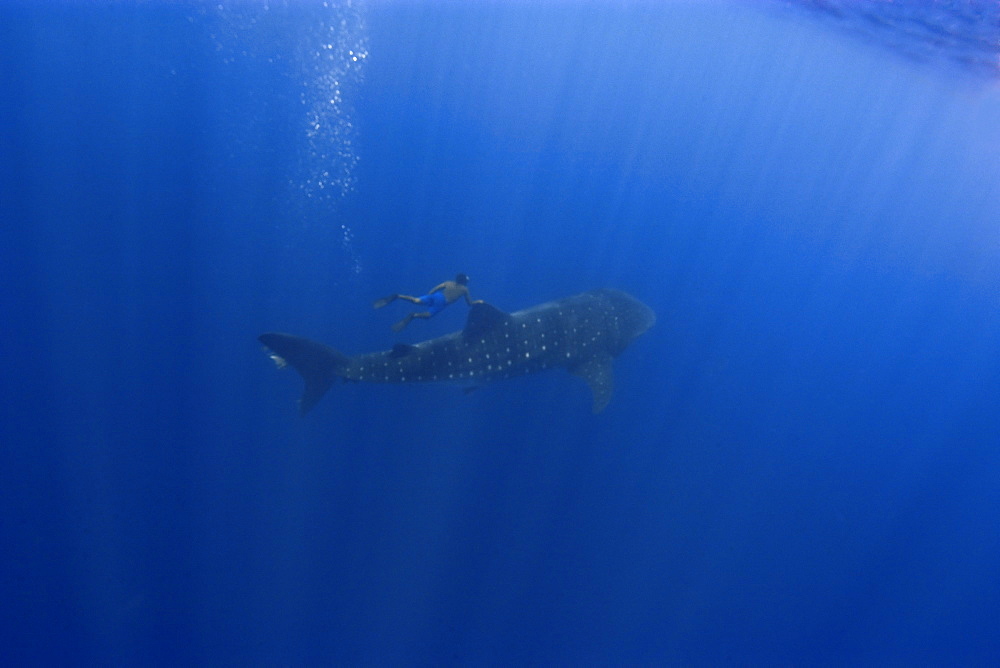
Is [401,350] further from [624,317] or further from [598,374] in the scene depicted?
[624,317]

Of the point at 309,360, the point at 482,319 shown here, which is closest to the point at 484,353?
the point at 482,319

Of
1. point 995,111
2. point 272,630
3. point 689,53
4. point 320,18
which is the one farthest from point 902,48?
point 320,18

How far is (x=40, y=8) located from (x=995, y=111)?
55466mm

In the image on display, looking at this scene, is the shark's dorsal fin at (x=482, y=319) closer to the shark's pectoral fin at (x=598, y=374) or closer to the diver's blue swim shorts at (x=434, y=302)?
the diver's blue swim shorts at (x=434, y=302)

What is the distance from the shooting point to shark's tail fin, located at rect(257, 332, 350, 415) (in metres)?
7.43

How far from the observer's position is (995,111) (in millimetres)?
28391

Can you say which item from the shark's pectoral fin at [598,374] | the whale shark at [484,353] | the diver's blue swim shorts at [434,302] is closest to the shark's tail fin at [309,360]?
the whale shark at [484,353]

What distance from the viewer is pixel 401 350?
7.53 metres

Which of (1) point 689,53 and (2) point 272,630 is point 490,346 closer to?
(2) point 272,630

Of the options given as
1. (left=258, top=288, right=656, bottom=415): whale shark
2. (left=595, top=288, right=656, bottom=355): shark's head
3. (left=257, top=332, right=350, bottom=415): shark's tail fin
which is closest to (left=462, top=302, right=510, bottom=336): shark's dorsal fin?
(left=258, top=288, right=656, bottom=415): whale shark

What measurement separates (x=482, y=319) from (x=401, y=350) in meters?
1.25

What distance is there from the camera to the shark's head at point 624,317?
977 cm

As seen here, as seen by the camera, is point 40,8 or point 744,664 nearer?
point 744,664

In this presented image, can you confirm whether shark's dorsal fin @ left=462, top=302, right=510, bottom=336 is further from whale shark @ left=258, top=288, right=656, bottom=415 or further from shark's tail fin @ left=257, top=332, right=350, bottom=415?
shark's tail fin @ left=257, top=332, right=350, bottom=415
